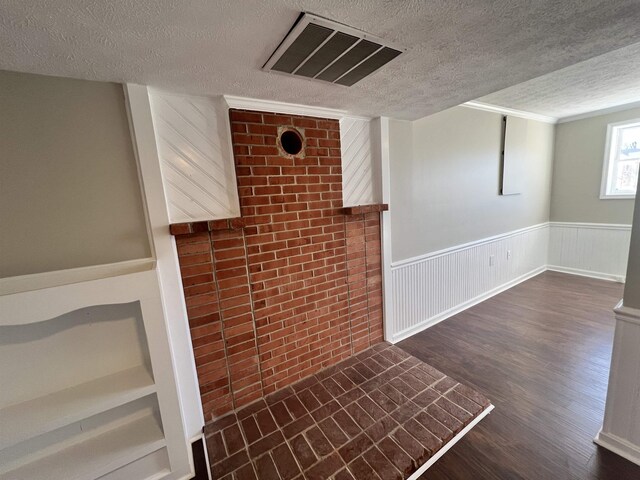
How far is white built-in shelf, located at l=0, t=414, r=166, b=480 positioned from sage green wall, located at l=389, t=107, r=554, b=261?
2316 mm

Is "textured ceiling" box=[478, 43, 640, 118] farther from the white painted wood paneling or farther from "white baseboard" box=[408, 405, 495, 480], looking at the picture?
"white baseboard" box=[408, 405, 495, 480]

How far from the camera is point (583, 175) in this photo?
13.4 ft

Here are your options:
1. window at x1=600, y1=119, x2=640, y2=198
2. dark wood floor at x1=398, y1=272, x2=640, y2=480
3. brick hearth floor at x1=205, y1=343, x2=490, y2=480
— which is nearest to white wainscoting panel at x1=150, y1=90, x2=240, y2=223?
brick hearth floor at x1=205, y1=343, x2=490, y2=480

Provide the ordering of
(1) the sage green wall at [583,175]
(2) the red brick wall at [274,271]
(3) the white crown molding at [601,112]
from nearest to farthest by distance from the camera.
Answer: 1. (2) the red brick wall at [274,271]
2. (3) the white crown molding at [601,112]
3. (1) the sage green wall at [583,175]

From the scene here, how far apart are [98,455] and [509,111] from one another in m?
5.22

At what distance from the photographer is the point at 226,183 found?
1706 millimetres

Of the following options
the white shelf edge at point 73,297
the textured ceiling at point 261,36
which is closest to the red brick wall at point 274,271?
the white shelf edge at point 73,297

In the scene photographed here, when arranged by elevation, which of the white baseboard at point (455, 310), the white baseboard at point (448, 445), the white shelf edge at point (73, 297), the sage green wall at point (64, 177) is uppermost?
the sage green wall at point (64, 177)

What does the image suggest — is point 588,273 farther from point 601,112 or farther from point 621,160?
point 601,112

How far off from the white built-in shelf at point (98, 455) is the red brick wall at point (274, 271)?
384mm

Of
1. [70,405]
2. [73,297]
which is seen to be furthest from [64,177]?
[70,405]

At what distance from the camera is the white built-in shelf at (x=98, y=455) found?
1.22 metres

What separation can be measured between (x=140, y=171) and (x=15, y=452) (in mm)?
1540

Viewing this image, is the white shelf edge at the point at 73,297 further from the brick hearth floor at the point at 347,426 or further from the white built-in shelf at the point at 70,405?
the brick hearth floor at the point at 347,426
